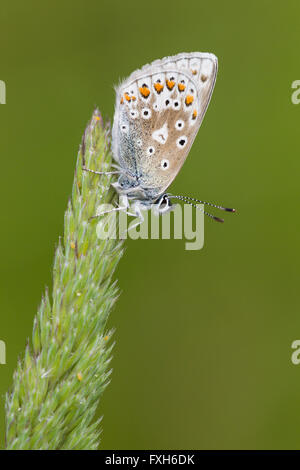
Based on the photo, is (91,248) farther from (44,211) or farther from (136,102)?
(44,211)

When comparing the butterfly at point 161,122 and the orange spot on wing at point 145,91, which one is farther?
the orange spot on wing at point 145,91

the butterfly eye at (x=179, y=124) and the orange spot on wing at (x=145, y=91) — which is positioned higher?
the orange spot on wing at (x=145, y=91)

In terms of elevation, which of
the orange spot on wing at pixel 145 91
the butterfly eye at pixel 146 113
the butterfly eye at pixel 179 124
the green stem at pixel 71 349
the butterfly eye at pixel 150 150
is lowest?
the green stem at pixel 71 349

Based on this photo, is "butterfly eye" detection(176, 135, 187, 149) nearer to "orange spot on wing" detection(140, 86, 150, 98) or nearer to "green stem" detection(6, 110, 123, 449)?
"orange spot on wing" detection(140, 86, 150, 98)

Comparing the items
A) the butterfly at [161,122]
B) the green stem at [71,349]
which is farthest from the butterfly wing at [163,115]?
the green stem at [71,349]

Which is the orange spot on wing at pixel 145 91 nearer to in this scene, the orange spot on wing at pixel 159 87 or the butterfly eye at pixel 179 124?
the orange spot on wing at pixel 159 87

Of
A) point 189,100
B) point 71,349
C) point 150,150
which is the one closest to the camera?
point 71,349

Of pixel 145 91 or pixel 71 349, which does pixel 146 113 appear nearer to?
pixel 145 91

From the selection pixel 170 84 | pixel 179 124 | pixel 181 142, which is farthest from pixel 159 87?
pixel 181 142

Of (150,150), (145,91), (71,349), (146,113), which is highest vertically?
(145,91)
